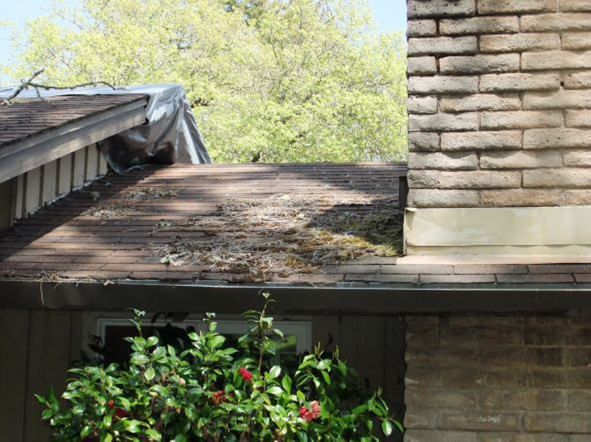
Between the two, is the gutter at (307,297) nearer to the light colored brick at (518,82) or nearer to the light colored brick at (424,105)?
the light colored brick at (424,105)

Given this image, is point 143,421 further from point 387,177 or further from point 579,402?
point 387,177

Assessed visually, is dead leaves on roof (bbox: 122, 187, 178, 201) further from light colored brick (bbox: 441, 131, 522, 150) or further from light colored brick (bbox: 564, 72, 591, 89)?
light colored brick (bbox: 564, 72, 591, 89)

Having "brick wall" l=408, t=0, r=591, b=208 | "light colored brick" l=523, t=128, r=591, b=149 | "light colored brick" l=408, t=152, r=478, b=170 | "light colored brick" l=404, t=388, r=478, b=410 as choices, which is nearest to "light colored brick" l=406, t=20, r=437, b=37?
"brick wall" l=408, t=0, r=591, b=208

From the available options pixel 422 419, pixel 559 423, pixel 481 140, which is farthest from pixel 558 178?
pixel 422 419

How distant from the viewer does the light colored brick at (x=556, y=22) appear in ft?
16.1

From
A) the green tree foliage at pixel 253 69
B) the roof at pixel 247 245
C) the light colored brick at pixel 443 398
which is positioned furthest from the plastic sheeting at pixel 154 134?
the green tree foliage at pixel 253 69

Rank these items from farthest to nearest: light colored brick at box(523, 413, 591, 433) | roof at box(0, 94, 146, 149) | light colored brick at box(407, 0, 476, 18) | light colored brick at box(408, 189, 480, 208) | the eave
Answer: roof at box(0, 94, 146, 149), the eave, light colored brick at box(407, 0, 476, 18), light colored brick at box(408, 189, 480, 208), light colored brick at box(523, 413, 591, 433)

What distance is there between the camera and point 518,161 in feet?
16.0

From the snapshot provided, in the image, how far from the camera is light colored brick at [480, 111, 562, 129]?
489 centimetres

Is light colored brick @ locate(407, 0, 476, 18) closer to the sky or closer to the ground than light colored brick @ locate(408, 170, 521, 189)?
closer to the sky

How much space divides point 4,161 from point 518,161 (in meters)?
3.31

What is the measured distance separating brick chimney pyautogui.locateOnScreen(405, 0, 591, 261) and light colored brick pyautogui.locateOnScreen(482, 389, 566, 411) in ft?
2.62

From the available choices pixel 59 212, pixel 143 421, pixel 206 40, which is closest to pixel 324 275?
pixel 143 421

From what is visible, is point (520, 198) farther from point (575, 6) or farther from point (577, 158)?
point (575, 6)
